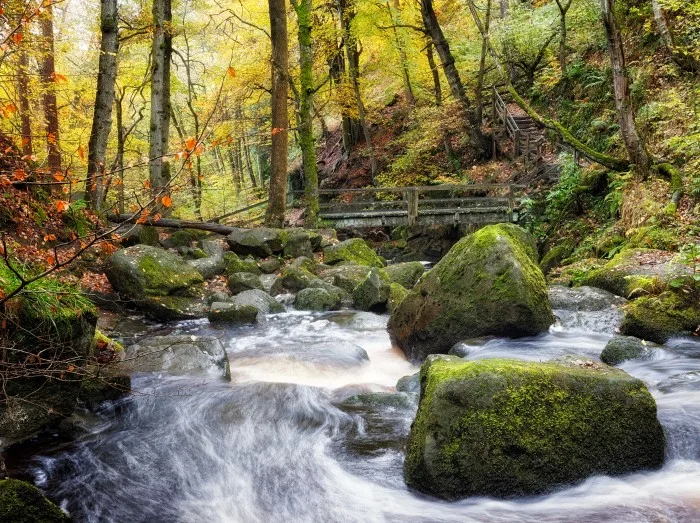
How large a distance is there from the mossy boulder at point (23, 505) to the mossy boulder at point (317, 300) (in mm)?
7024

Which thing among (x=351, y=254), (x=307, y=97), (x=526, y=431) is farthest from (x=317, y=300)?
(x=307, y=97)

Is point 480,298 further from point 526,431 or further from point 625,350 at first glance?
point 526,431

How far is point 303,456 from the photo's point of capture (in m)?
4.53

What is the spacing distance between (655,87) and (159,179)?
12.3m

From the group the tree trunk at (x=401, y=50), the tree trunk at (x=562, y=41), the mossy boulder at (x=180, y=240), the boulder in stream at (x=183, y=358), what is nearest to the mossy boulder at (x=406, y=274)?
the mossy boulder at (x=180, y=240)

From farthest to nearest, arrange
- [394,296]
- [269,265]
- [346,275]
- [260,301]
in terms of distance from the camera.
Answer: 1. [269,265]
2. [346,275]
3. [394,296]
4. [260,301]

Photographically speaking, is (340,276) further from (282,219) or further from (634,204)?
(634,204)

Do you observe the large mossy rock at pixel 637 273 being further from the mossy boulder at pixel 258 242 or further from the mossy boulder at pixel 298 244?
the mossy boulder at pixel 258 242

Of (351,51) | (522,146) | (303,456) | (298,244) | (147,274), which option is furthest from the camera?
(351,51)

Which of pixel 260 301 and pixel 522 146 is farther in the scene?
pixel 522 146

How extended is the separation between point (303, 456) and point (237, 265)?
7544mm

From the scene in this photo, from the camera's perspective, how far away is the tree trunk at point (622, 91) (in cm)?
927

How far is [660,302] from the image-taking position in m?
6.22

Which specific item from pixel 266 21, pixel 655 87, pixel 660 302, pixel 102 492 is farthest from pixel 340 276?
pixel 266 21
